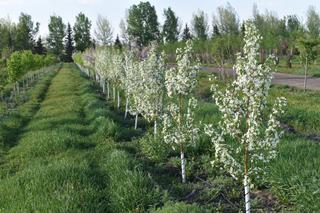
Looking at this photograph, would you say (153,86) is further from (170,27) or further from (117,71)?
(170,27)

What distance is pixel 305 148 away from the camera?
961 centimetres

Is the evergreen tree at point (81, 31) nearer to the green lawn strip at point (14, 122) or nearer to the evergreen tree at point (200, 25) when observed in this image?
the evergreen tree at point (200, 25)

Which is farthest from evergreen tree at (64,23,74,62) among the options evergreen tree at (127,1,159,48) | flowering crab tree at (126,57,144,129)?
flowering crab tree at (126,57,144,129)

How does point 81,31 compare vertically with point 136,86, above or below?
above

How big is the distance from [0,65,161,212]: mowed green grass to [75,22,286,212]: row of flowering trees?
5.05ft

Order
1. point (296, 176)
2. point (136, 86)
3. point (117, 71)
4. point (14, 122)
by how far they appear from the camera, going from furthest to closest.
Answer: point (117, 71) < point (14, 122) < point (136, 86) < point (296, 176)

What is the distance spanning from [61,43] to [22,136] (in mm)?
110446

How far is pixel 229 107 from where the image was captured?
692cm

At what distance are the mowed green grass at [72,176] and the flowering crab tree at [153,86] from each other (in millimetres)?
1574

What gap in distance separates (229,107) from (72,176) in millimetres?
4050

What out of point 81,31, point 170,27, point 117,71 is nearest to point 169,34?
point 170,27

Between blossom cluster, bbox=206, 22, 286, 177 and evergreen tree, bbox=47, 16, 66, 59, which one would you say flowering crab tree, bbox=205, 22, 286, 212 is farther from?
evergreen tree, bbox=47, 16, 66, 59

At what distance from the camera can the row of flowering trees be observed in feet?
21.7

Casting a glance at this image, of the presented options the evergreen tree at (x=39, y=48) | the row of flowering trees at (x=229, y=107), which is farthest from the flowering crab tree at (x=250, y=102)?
the evergreen tree at (x=39, y=48)
